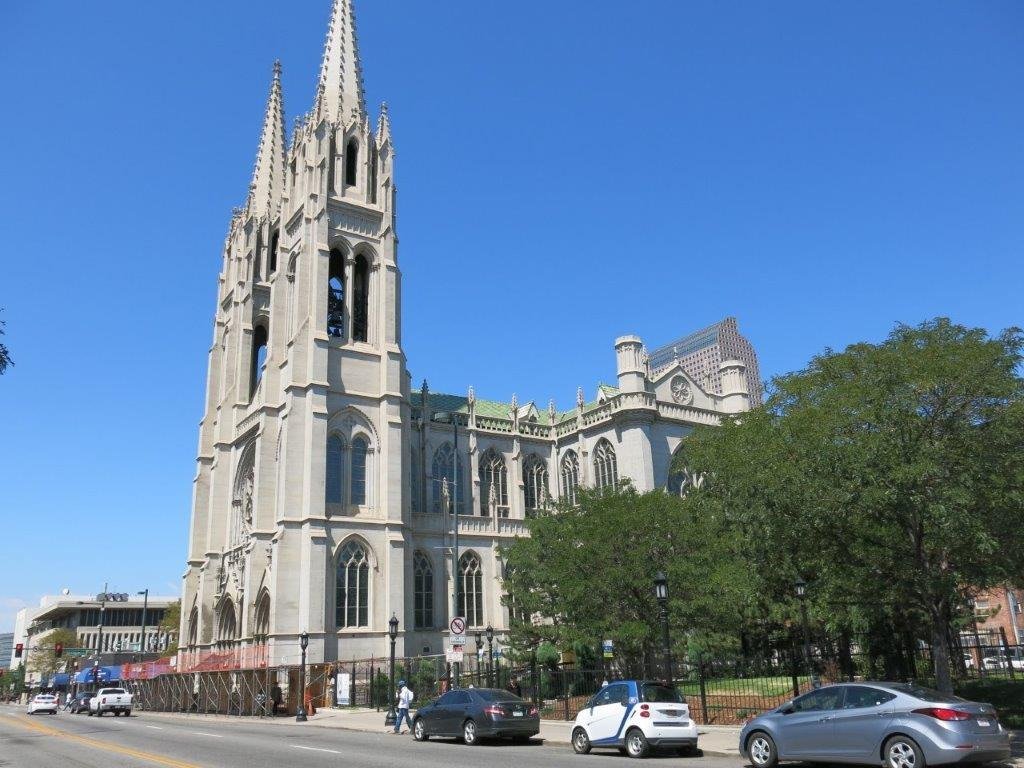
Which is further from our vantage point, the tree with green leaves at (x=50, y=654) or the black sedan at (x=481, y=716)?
the tree with green leaves at (x=50, y=654)

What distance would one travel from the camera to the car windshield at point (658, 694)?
17.0 metres

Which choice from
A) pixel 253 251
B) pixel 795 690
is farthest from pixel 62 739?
pixel 253 251

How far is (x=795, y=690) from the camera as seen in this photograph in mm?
20844

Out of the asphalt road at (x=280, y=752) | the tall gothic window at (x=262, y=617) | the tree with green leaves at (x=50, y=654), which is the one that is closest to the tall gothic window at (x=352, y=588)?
the tall gothic window at (x=262, y=617)

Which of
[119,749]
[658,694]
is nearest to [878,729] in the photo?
[658,694]

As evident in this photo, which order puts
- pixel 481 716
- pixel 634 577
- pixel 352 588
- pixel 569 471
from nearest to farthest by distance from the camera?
pixel 481 716 < pixel 634 577 < pixel 352 588 < pixel 569 471

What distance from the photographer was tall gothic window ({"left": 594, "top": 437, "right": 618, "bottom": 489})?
2012 inches

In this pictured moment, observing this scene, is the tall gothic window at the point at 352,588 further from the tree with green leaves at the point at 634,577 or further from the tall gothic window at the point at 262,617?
the tree with green leaves at the point at 634,577

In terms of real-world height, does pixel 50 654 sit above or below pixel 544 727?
above

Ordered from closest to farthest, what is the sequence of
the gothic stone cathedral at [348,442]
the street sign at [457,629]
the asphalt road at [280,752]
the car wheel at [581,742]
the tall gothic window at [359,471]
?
the asphalt road at [280,752], the car wheel at [581,742], the street sign at [457,629], the gothic stone cathedral at [348,442], the tall gothic window at [359,471]

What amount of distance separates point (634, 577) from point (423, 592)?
→ 18.2 m

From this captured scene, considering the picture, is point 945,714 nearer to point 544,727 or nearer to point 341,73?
point 544,727

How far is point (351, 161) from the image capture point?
51.6 meters

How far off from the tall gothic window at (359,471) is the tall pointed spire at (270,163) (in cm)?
2299
